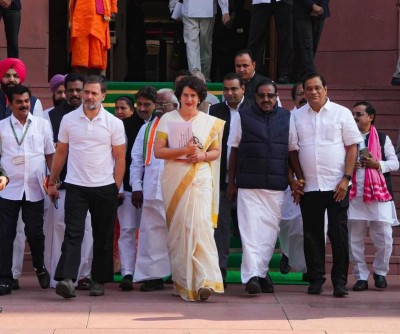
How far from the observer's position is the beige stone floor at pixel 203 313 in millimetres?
9789

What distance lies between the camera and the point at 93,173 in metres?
11.5

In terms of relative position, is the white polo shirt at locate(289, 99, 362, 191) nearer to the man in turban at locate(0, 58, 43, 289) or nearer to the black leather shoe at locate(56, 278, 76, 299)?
the black leather shoe at locate(56, 278, 76, 299)

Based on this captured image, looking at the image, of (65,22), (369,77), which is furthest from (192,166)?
(65,22)

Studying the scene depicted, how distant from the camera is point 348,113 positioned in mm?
11789

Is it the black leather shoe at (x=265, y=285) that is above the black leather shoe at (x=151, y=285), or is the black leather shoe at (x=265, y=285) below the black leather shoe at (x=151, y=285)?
above

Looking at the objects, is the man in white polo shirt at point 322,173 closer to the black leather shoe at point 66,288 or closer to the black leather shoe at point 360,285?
the black leather shoe at point 360,285

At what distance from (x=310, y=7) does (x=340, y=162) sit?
4806mm

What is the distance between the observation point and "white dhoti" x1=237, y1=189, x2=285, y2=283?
11734mm

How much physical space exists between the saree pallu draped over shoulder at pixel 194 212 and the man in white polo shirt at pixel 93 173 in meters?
0.48

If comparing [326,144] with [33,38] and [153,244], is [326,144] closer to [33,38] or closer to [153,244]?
[153,244]

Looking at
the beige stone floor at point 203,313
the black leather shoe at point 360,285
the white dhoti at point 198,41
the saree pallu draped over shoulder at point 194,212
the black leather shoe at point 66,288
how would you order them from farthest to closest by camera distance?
the white dhoti at point 198,41
the black leather shoe at point 360,285
the saree pallu draped over shoulder at point 194,212
the black leather shoe at point 66,288
the beige stone floor at point 203,313

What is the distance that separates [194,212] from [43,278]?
1730mm

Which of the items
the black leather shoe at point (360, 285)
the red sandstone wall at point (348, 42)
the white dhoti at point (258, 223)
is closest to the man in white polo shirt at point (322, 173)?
the white dhoti at point (258, 223)

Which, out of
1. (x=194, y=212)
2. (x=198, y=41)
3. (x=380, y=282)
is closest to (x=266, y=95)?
(x=194, y=212)
